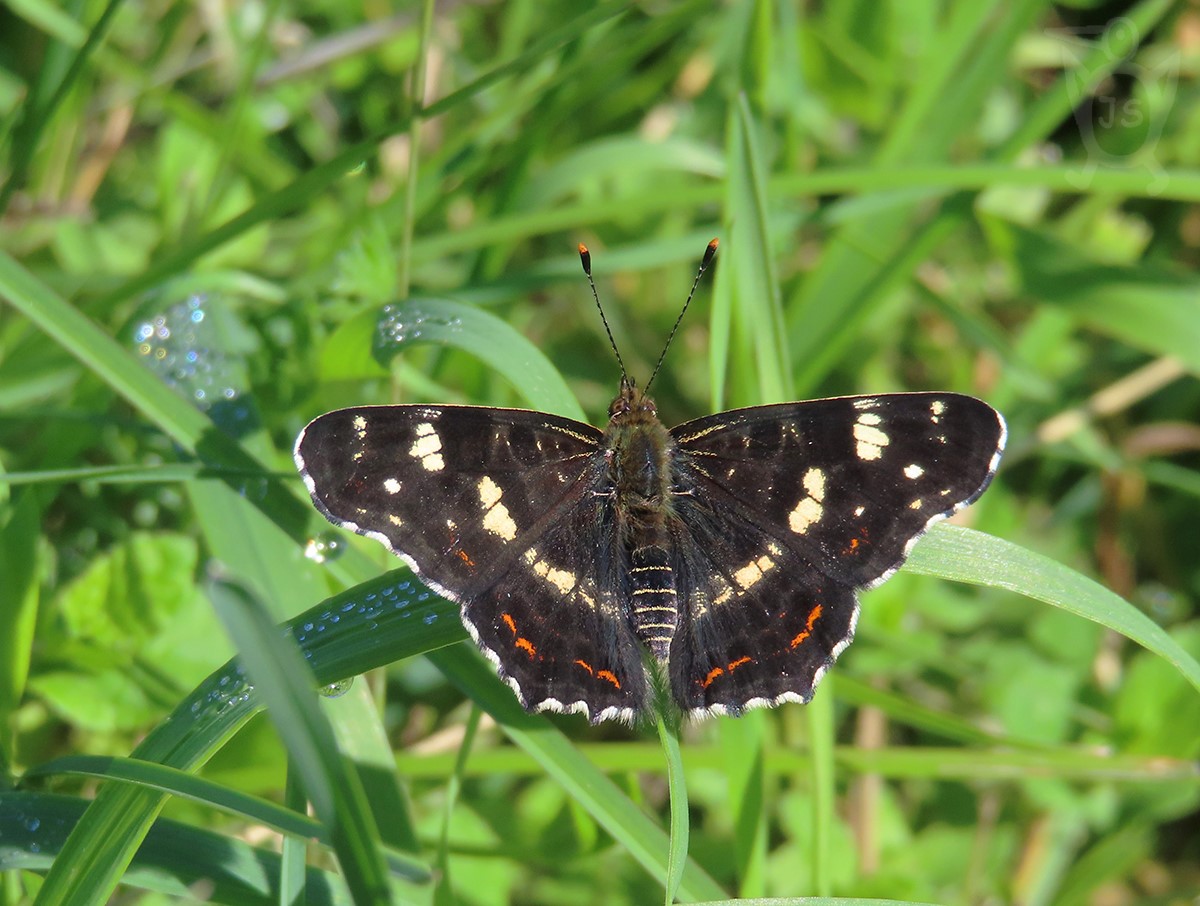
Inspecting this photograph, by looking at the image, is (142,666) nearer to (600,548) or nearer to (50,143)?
(600,548)

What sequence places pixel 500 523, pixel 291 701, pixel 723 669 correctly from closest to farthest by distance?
pixel 291 701, pixel 723 669, pixel 500 523

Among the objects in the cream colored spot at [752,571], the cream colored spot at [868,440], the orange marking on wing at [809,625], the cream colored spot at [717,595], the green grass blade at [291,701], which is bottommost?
the green grass blade at [291,701]

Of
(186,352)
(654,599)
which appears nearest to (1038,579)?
(654,599)

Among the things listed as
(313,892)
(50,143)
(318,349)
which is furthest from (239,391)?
(50,143)

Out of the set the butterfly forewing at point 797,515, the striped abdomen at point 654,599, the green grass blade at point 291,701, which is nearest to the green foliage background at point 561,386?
the green grass blade at point 291,701

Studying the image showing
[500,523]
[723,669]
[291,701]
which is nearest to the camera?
[291,701]

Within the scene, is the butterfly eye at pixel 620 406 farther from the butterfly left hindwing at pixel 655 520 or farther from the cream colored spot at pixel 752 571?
the cream colored spot at pixel 752 571

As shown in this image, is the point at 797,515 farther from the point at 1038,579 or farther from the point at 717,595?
the point at 1038,579
